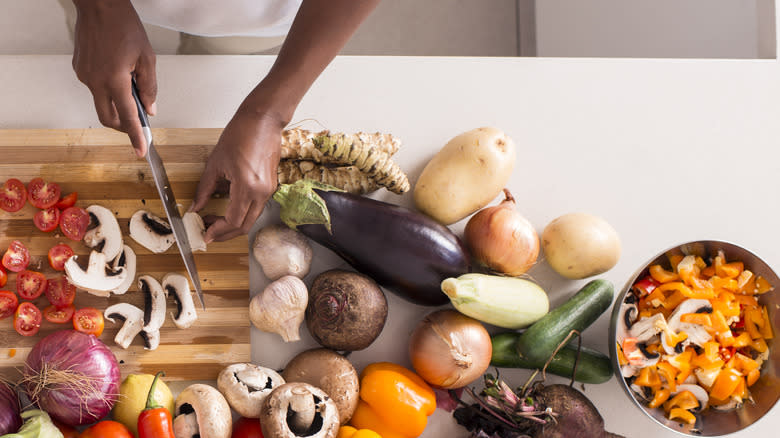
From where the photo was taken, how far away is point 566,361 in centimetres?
109

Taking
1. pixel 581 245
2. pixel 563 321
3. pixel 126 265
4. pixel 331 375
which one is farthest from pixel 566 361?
pixel 126 265

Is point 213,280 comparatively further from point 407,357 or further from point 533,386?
point 533,386

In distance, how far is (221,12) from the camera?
41.8 inches

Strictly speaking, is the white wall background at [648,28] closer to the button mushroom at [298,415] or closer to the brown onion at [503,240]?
the brown onion at [503,240]

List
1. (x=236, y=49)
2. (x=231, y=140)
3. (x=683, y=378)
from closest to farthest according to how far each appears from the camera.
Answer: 1. (x=231, y=140)
2. (x=683, y=378)
3. (x=236, y=49)

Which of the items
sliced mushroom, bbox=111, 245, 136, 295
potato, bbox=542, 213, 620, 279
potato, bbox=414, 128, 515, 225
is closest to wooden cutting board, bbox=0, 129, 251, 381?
sliced mushroom, bbox=111, 245, 136, 295

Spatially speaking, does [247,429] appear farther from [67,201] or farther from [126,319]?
[67,201]

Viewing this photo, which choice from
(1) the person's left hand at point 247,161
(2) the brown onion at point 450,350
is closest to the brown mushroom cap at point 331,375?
(2) the brown onion at point 450,350

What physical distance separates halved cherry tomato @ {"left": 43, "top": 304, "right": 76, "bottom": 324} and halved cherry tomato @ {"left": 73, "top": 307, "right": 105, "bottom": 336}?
13 millimetres

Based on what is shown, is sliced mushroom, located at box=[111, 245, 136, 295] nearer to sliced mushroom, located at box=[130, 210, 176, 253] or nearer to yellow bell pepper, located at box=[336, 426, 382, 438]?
sliced mushroom, located at box=[130, 210, 176, 253]

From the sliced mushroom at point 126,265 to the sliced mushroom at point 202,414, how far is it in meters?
0.22

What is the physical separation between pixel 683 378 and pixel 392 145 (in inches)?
26.6

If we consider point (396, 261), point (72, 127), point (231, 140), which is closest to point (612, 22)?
point (396, 261)

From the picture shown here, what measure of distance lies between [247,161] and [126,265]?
0.33m
